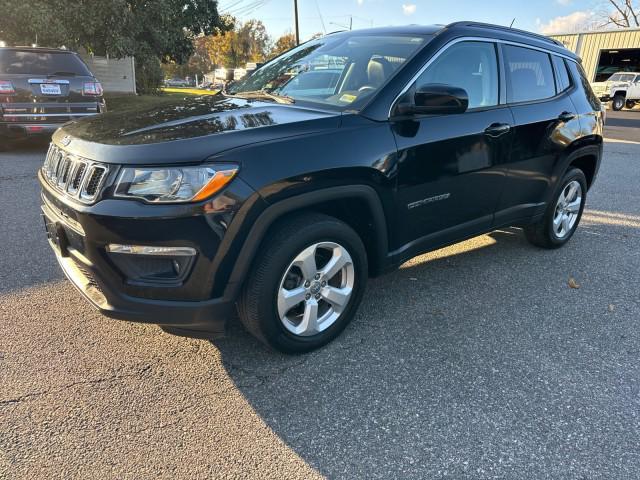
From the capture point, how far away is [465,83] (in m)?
3.36

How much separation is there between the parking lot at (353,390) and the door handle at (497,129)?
1.16 metres

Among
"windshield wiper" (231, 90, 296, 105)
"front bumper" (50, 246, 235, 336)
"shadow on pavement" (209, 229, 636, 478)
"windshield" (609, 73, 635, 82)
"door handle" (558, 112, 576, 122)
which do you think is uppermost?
Result: "windshield" (609, 73, 635, 82)

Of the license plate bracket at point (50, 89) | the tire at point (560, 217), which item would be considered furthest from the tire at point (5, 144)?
the tire at point (560, 217)

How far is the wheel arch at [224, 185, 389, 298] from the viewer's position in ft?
7.72

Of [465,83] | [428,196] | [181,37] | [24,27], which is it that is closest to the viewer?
[428,196]

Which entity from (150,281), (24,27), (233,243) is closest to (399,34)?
(233,243)

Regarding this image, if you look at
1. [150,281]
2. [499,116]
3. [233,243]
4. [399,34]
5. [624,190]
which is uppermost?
[399,34]

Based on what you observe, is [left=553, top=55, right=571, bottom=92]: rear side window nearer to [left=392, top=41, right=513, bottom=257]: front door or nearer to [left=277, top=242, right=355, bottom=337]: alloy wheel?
[left=392, top=41, right=513, bottom=257]: front door

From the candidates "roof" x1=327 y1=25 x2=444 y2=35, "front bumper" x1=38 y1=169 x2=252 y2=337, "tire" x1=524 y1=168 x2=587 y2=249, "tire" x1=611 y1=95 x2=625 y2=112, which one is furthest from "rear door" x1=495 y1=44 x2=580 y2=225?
"tire" x1=611 y1=95 x2=625 y2=112

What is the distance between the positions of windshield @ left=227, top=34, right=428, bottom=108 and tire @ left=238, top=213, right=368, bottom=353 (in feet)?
2.79

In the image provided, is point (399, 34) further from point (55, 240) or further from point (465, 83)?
point (55, 240)

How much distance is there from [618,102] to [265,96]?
29.5 meters

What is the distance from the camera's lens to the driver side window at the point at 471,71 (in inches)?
124

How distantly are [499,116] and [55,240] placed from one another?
2.98 m
